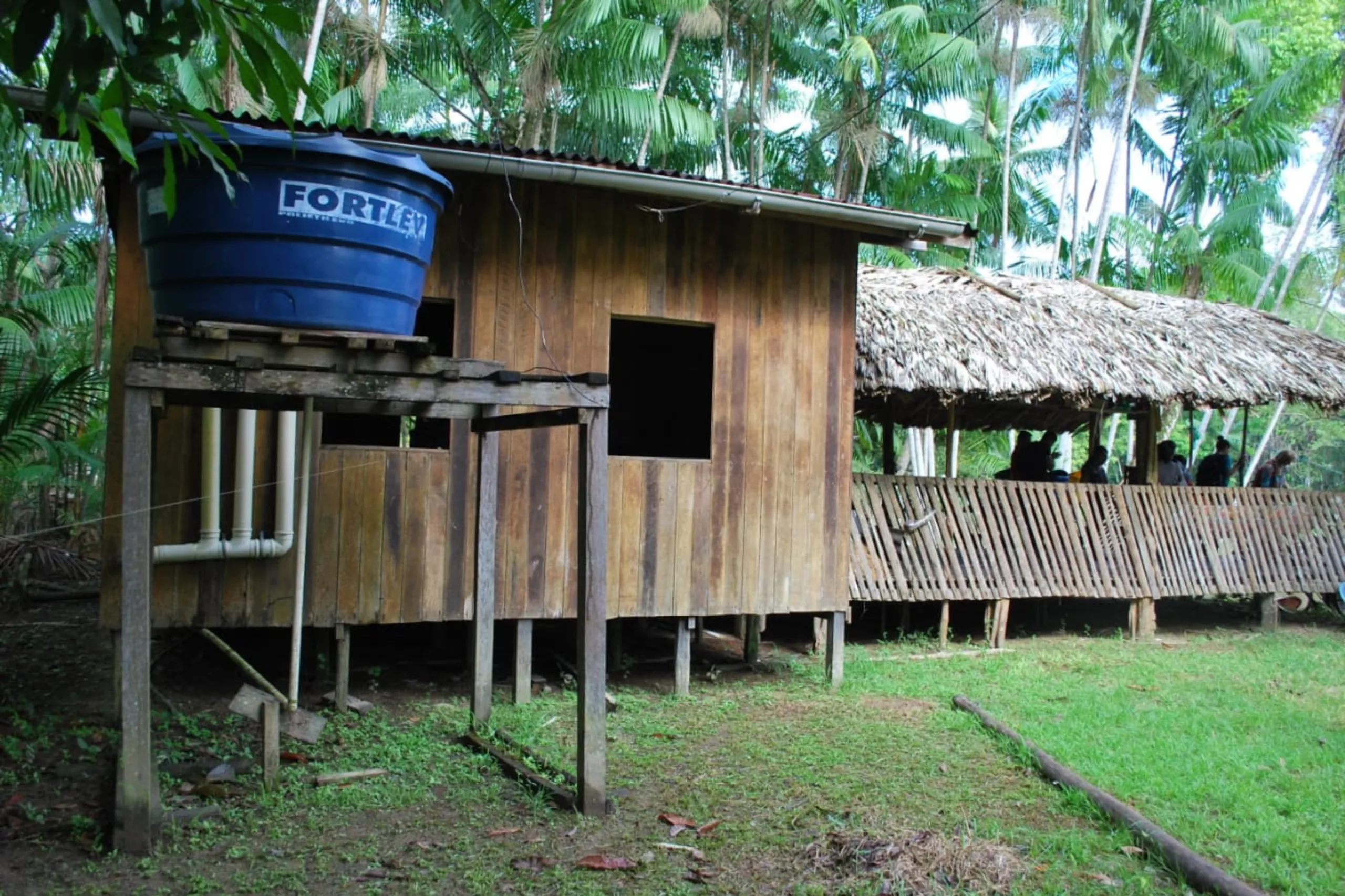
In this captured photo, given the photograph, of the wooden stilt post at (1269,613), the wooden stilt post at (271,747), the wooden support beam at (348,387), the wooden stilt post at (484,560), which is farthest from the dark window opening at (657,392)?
the wooden stilt post at (1269,613)

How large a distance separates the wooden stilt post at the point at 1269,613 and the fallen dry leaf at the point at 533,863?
11306mm

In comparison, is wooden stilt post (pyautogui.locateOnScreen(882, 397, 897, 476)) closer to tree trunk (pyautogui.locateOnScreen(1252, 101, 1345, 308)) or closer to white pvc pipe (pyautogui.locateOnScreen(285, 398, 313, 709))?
A: white pvc pipe (pyautogui.locateOnScreen(285, 398, 313, 709))

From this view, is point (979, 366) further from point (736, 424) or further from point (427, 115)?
point (427, 115)

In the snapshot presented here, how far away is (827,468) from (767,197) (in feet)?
8.02

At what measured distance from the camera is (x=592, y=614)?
5465 mm

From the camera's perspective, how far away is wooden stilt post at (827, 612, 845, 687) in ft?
29.3

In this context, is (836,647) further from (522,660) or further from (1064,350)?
(1064,350)

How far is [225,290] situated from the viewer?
4.80m

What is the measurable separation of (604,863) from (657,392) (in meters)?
7.66

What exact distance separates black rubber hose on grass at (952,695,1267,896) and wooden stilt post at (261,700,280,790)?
4.42 m

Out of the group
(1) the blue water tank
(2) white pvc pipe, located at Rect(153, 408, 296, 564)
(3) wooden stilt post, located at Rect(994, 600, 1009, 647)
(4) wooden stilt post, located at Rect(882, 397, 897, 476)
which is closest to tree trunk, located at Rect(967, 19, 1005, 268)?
(4) wooden stilt post, located at Rect(882, 397, 897, 476)

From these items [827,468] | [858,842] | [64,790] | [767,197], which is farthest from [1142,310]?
[64,790]

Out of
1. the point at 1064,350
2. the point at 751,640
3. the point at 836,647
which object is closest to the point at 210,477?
the point at 751,640

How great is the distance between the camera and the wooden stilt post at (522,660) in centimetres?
777
